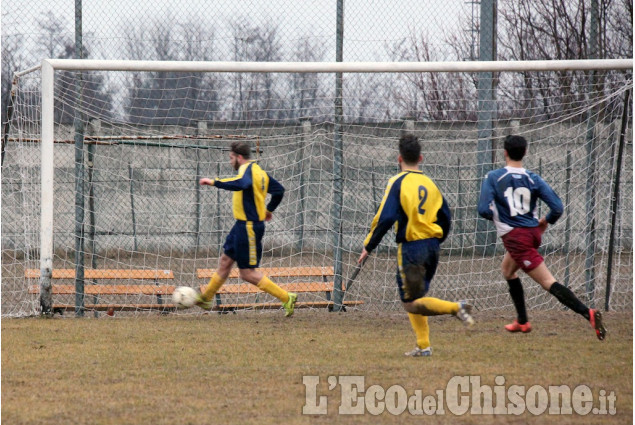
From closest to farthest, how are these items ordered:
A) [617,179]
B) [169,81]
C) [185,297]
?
[185,297] → [617,179] → [169,81]

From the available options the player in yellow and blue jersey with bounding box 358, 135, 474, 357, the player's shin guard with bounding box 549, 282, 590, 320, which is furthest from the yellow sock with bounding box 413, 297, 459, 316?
the player's shin guard with bounding box 549, 282, 590, 320

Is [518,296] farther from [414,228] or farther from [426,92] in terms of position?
[426,92]

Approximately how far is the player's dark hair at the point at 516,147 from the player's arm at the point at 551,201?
28cm

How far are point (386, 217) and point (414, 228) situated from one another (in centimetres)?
28

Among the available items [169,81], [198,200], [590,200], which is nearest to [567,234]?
[590,200]

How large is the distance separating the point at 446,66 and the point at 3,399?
19.6 feet

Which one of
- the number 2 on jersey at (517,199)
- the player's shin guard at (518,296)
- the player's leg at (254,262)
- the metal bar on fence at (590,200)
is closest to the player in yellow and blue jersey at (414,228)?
the number 2 on jersey at (517,199)

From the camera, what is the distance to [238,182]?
27.7ft

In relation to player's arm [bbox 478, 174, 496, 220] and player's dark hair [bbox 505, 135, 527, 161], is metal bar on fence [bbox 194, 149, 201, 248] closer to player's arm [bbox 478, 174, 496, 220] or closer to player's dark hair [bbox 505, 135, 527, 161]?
player's arm [bbox 478, 174, 496, 220]

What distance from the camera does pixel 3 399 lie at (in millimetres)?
5285

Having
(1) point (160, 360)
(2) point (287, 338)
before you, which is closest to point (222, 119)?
(2) point (287, 338)

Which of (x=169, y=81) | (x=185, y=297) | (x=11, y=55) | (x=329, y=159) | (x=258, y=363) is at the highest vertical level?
(x=11, y=55)

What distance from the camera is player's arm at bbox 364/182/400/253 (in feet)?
21.0

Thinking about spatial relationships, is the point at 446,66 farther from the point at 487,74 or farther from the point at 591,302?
the point at 591,302
